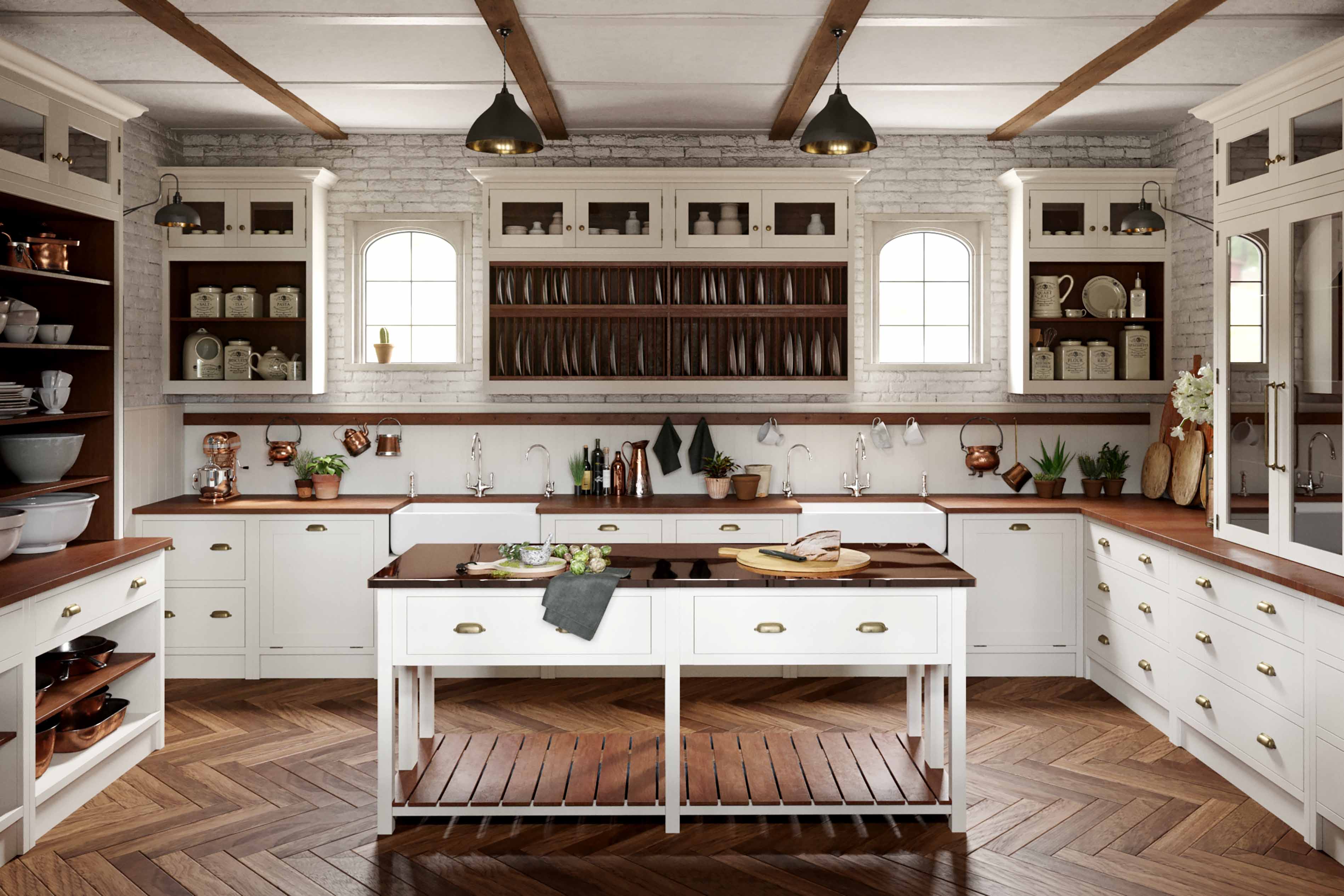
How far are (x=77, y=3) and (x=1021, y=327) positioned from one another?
16.1ft

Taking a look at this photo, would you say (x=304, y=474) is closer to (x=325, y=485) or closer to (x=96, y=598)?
(x=325, y=485)

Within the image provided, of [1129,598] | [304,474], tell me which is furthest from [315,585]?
[1129,598]

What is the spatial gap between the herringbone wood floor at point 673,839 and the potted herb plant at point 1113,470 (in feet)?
5.64

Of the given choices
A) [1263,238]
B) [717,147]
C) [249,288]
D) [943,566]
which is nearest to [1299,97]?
[1263,238]

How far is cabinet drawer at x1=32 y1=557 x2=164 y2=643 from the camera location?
365cm

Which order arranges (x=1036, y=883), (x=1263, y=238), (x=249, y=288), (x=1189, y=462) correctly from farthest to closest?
(x=249, y=288) < (x=1189, y=462) < (x=1263, y=238) < (x=1036, y=883)

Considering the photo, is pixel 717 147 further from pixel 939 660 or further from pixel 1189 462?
pixel 939 660

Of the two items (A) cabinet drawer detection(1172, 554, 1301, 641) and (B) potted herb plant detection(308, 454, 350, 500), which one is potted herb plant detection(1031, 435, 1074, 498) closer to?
(A) cabinet drawer detection(1172, 554, 1301, 641)

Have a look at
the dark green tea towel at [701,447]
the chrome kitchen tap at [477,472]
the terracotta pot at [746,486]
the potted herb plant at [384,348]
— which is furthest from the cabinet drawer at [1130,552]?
the potted herb plant at [384,348]

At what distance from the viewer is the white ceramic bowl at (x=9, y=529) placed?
3.81m

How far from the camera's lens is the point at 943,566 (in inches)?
144

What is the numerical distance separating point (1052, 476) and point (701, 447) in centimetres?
209

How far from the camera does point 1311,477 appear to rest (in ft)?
12.1

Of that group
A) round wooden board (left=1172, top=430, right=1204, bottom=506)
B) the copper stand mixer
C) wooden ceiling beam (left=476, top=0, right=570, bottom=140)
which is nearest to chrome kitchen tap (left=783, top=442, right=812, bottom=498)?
round wooden board (left=1172, top=430, right=1204, bottom=506)
